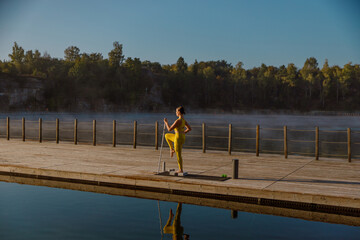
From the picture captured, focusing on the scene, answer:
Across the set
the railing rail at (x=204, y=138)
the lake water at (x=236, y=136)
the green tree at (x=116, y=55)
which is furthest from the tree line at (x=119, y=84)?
the railing rail at (x=204, y=138)

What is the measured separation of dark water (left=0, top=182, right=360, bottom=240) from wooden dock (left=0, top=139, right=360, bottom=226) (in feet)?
1.07

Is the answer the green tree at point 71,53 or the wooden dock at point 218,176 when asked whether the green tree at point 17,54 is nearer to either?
the green tree at point 71,53

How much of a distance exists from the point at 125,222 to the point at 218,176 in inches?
113

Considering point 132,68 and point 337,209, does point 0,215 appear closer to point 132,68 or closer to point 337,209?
point 337,209

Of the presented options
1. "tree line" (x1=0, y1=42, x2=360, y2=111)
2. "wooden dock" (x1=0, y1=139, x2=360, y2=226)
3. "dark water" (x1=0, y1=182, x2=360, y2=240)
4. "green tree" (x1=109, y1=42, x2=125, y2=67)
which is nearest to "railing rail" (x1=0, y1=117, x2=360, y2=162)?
"wooden dock" (x1=0, y1=139, x2=360, y2=226)

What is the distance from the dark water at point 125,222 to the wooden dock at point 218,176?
33 centimetres

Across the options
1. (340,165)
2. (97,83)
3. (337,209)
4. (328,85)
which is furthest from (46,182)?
(328,85)

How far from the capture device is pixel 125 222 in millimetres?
8922

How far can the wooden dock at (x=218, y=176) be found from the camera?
8719 mm

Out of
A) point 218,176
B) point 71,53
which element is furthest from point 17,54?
point 218,176

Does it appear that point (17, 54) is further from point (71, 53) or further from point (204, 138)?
point (204, 138)

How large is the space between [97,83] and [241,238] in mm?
158498

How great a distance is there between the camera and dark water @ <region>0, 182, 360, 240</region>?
321 inches

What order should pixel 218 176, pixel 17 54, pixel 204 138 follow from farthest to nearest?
pixel 17 54 < pixel 204 138 < pixel 218 176
